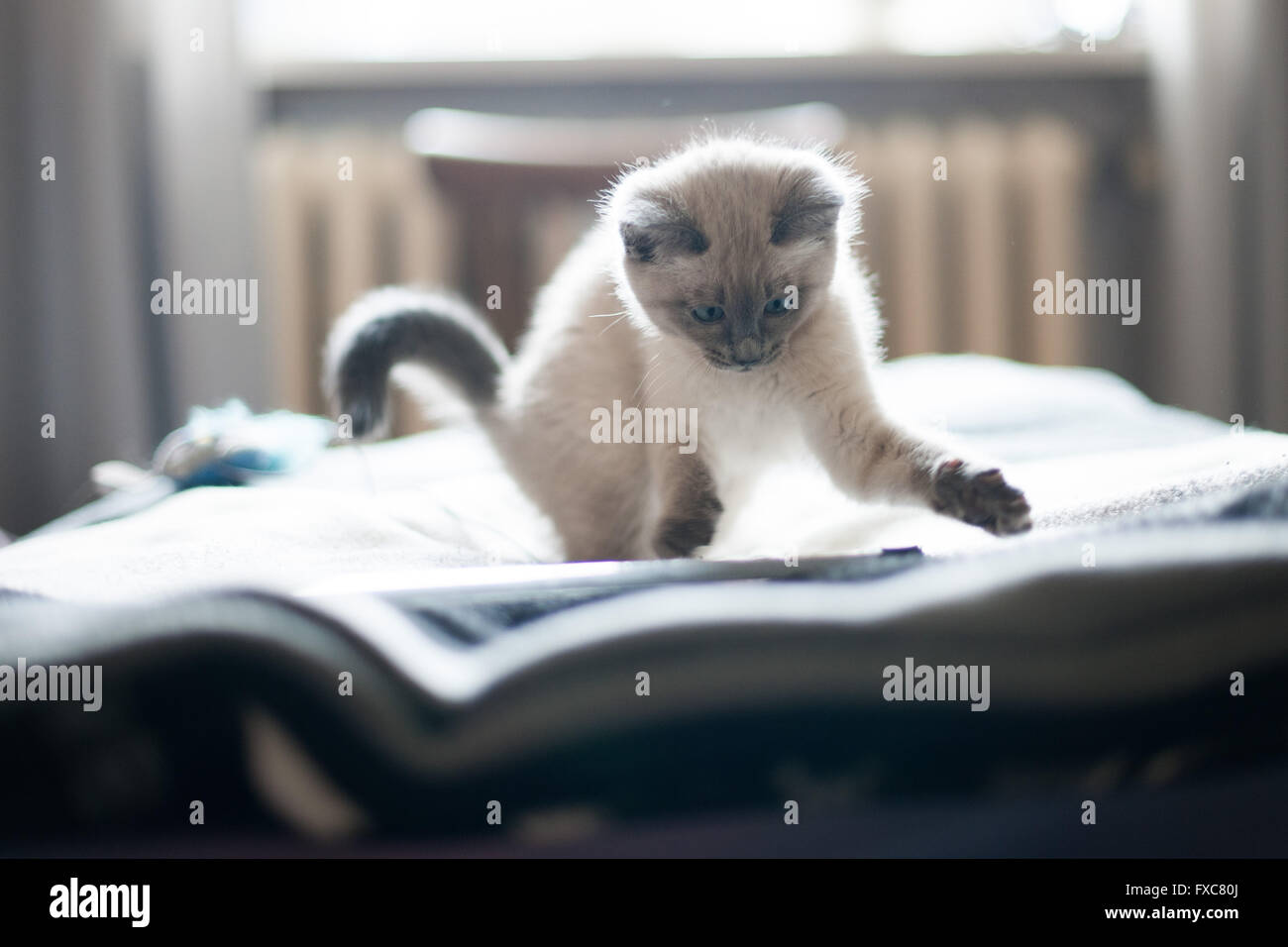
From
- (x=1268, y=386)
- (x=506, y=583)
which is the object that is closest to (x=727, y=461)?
(x=506, y=583)

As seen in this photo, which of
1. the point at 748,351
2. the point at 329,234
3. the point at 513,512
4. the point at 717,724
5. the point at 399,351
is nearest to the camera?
the point at 717,724

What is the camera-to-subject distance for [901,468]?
973mm

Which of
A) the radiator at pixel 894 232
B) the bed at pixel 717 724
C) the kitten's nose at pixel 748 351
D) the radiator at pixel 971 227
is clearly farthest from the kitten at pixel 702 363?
the radiator at pixel 971 227

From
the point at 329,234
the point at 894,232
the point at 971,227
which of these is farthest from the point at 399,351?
the point at 971,227

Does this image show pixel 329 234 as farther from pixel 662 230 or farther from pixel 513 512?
pixel 662 230

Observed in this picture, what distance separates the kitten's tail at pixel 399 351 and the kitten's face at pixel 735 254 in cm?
33

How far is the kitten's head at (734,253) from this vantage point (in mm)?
1034

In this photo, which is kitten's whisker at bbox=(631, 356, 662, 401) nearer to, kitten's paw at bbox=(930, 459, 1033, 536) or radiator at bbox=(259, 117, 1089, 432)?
kitten's paw at bbox=(930, 459, 1033, 536)

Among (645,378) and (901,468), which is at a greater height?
(645,378)

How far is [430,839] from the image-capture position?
569 mm

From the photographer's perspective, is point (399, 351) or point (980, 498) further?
point (399, 351)

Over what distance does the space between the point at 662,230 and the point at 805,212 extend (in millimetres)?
160
